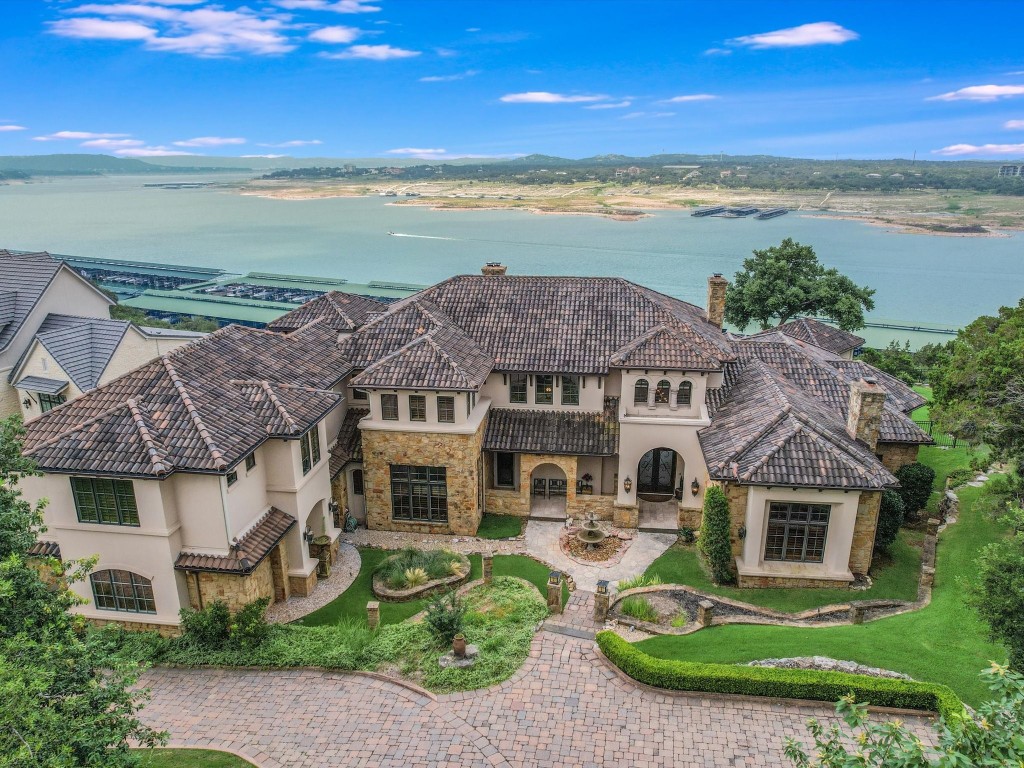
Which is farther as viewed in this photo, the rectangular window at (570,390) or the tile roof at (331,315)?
the tile roof at (331,315)

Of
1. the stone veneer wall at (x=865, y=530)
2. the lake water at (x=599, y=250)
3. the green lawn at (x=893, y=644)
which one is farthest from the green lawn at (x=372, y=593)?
the lake water at (x=599, y=250)

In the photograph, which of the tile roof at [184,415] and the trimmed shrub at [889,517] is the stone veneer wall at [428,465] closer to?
the tile roof at [184,415]

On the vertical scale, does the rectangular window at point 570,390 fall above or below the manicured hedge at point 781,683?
above

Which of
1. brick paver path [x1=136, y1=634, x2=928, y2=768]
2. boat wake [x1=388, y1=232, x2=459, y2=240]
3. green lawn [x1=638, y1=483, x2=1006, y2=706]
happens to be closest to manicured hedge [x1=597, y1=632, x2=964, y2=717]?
brick paver path [x1=136, y1=634, x2=928, y2=768]

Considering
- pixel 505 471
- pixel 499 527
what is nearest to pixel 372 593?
pixel 499 527

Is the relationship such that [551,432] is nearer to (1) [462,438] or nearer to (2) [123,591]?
(1) [462,438]
